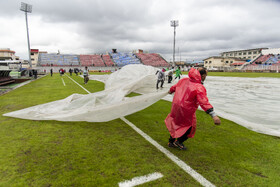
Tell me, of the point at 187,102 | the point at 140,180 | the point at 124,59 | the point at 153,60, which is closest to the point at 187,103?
the point at 187,102

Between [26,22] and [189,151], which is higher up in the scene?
[26,22]

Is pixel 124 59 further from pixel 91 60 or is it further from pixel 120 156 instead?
pixel 120 156

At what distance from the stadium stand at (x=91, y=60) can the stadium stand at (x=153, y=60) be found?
19377 millimetres

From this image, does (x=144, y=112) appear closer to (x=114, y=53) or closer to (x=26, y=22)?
(x=26, y=22)


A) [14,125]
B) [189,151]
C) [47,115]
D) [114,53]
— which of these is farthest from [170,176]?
[114,53]

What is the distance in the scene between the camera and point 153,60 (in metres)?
79.5

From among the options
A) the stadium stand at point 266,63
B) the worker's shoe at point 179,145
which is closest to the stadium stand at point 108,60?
the stadium stand at point 266,63

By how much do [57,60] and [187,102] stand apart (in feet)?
249

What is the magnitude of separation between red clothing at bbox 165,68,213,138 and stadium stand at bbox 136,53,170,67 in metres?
73.6

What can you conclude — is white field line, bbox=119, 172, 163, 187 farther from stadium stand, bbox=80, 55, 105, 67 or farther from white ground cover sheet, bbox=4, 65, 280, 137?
stadium stand, bbox=80, 55, 105, 67

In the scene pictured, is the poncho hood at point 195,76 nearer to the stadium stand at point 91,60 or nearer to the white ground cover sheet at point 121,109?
the white ground cover sheet at point 121,109

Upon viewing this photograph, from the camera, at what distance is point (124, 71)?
8078mm

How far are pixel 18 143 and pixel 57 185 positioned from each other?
189cm

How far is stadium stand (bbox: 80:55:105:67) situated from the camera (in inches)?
2765
